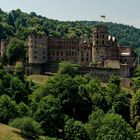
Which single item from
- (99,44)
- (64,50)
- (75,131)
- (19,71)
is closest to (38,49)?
(64,50)

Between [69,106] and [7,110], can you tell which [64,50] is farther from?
[7,110]

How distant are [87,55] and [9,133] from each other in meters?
52.7

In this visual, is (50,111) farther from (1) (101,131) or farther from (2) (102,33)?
(2) (102,33)

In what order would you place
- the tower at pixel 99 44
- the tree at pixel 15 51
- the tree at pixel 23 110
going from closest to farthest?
the tree at pixel 23 110 → the tower at pixel 99 44 → the tree at pixel 15 51

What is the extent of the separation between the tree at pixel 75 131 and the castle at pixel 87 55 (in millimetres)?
34611

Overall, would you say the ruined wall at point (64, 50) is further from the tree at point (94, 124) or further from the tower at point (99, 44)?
the tree at point (94, 124)

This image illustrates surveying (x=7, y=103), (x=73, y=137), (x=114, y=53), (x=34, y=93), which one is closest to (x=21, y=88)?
(x=34, y=93)

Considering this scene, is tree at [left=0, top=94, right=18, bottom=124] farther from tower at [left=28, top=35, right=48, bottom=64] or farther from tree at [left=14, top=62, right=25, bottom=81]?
tower at [left=28, top=35, right=48, bottom=64]

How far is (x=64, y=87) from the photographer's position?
111 metres

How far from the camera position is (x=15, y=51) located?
13588cm

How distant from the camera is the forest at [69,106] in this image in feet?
306

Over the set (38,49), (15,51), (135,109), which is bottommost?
(135,109)

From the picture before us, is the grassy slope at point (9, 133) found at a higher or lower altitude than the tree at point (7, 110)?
lower

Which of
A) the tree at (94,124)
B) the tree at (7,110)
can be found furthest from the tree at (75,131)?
the tree at (7,110)
